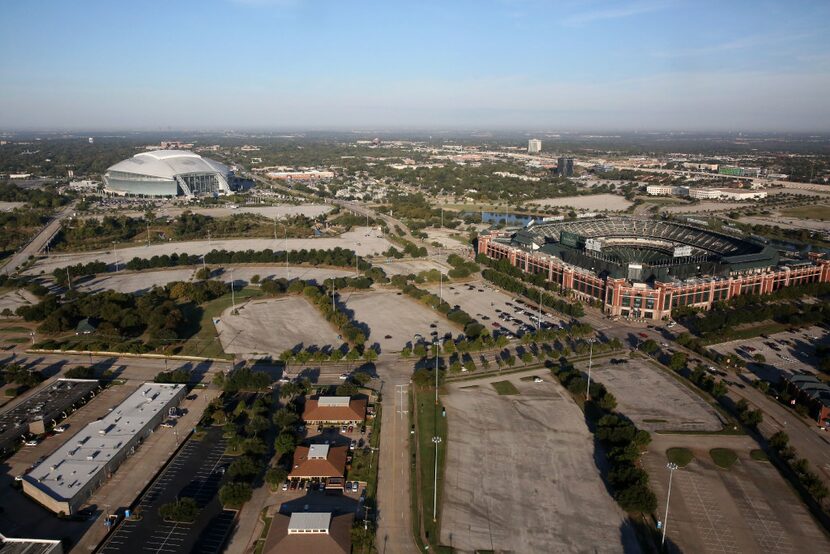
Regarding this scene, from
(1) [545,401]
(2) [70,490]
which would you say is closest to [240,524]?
(2) [70,490]

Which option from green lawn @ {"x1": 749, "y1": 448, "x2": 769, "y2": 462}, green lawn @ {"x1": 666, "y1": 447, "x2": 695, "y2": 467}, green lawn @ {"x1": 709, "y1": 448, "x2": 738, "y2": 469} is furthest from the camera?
green lawn @ {"x1": 749, "y1": 448, "x2": 769, "y2": 462}

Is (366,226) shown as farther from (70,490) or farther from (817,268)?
(70,490)

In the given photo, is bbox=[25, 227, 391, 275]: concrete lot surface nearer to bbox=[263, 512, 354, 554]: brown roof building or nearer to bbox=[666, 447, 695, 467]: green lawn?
bbox=[666, 447, 695, 467]: green lawn

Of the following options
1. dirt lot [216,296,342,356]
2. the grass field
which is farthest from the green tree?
the grass field

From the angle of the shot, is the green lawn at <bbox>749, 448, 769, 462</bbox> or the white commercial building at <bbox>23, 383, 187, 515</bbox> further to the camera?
the green lawn at <bbox>749, 448, 769, 462</bbox>

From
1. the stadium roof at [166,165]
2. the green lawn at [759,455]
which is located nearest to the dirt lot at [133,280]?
the green lawn at [759,455]

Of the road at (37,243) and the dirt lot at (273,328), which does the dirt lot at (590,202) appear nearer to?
the dirt lot at (273,328)

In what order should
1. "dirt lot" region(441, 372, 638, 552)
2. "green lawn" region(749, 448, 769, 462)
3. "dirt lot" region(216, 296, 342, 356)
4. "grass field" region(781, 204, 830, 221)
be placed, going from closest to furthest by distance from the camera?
"dirt lot" region(441, 372, 638, 552) → "green lawn" region(749, 448, 769, 462) → "dirt lot" region(216, 296, 342, 356) → "grass field" region(781, 204, 830, 221)

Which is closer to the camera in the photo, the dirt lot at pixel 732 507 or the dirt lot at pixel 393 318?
the dirt lot at pixel 732 507
